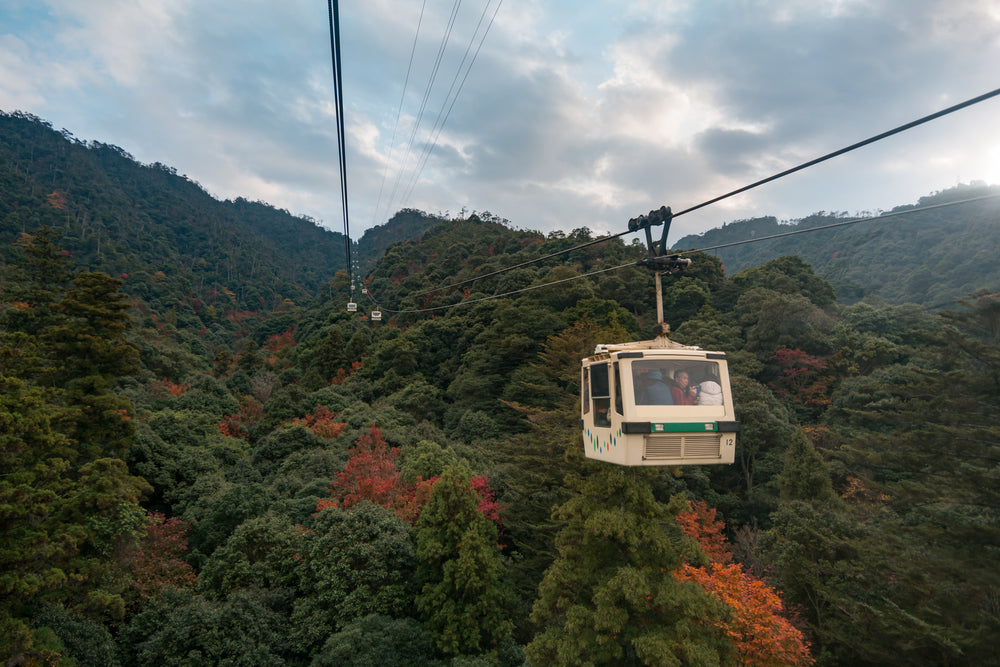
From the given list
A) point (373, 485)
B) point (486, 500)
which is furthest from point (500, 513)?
point (373, 485)

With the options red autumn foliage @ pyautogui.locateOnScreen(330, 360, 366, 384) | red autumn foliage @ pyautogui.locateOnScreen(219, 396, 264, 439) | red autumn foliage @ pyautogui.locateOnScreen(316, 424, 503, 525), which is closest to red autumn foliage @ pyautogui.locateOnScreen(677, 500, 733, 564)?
red autumn foliage @ pyautogui.locateOnScreen(316, 424, 503, 525)

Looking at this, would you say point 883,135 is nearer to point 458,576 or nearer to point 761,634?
point 761,634

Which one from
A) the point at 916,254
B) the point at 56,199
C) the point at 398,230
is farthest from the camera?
the point at 398,230

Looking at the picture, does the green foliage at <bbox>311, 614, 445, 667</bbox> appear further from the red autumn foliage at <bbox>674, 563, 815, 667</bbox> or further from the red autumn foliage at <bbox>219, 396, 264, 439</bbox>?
the red autumn foliage at <bbox>219, 396, 264, 439</bbox>

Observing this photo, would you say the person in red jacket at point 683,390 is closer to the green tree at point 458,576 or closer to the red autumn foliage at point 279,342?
the green tree at point 458,576

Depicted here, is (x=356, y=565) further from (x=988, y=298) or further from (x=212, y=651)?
(x=988, y=298)

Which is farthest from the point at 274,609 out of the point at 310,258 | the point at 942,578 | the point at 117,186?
the point at 310,258

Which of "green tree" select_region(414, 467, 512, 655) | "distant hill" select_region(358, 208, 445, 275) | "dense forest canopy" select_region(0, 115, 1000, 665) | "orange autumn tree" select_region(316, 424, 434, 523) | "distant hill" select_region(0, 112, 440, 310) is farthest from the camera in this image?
"distant hill" select_region(358, 208, 445, 275)
